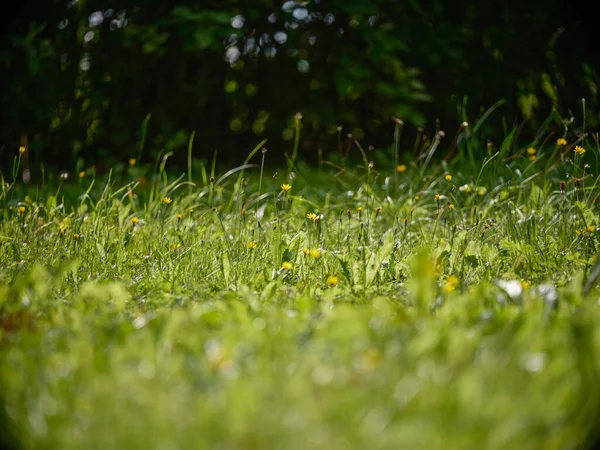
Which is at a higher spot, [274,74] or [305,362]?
[305,362]

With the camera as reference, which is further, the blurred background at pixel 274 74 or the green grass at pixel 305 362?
the blurred background at pixel 274 74

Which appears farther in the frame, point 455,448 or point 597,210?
point 597,210

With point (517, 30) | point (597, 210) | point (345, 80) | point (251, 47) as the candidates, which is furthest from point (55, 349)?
point (517, 30)

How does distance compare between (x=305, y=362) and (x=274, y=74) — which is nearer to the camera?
(x=305, y=362)

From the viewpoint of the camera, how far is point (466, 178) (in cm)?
378

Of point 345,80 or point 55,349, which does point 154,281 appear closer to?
point 55,349

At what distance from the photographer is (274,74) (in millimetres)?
5699

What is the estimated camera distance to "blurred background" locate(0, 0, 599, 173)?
530 centimetres

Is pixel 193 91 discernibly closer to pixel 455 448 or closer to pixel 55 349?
pixel 55 349

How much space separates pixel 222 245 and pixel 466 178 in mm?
1606

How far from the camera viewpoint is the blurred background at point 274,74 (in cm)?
530

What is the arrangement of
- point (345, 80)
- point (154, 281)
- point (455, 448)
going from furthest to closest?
point (345, 80) < point (154, 281) < point (455, 448)

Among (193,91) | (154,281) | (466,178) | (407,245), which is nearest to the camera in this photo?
(154,281)

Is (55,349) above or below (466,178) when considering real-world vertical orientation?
above
